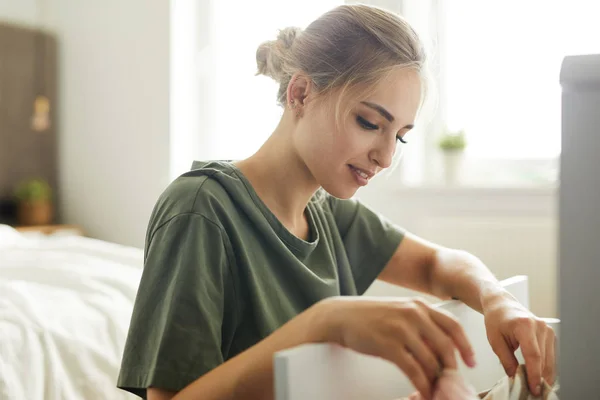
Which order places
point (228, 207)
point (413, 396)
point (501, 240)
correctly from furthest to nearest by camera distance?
point (501, 240), point (228, 207), point (413, 396)

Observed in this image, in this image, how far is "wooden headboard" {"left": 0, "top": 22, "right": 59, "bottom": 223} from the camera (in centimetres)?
357

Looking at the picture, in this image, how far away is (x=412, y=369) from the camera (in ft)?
1.89

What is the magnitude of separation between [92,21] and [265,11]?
0.92 metres

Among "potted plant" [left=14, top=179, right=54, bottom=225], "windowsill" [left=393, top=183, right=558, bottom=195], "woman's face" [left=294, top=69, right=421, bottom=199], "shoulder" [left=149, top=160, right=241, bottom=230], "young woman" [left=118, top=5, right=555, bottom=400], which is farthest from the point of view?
"potted plant" [left=14, top=179, right=54, bottom=225]

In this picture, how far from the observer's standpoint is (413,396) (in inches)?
27.3

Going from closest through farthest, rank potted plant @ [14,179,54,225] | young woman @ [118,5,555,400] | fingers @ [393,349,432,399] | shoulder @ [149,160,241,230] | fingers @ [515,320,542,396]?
fingers @ [393,349,432,399] < young woman @ [118,5,555,400] < fingers @ [515,320,542,396] < shoulder @ [149,160,241,230] < potted plant @ [14,179,54,225]

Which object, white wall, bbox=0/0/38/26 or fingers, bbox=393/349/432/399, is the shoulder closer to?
fingers, bbox=393/349/432/399

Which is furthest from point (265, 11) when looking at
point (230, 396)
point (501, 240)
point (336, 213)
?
point (230, 396)

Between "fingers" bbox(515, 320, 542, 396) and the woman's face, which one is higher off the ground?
the woman's face

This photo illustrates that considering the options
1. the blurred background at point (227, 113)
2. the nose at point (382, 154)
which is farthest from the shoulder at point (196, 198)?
the blurred background at point (227, 113)

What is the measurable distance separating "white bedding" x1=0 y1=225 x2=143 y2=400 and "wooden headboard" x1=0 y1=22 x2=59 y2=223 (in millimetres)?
1809

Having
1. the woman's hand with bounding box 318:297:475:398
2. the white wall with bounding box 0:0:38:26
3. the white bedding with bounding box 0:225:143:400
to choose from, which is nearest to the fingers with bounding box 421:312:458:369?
the woman's hand with bounding box 318:297:475:398

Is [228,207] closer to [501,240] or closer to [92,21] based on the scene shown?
[501,240]

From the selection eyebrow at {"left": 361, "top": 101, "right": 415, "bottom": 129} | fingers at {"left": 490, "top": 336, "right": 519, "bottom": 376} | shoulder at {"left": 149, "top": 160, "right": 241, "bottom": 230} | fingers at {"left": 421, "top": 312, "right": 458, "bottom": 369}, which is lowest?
fingers at {"left": 490, "top": 336, "right": 519, "bottom": 376}
